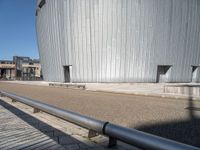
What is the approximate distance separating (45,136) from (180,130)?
3235mm

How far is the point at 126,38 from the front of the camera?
33.8m

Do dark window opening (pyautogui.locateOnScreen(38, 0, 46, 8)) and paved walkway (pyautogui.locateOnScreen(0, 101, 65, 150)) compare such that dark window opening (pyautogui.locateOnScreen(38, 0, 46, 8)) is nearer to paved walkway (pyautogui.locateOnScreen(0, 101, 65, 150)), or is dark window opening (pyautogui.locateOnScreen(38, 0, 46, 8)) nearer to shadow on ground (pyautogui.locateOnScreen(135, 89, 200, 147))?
paved walkway (pyautogui.locateOnScreen(0, 101, 65, 150))

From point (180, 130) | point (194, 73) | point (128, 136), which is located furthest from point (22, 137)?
point (194, 73)

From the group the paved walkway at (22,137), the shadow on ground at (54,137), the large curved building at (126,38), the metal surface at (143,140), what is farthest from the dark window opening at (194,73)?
the metal surface at (143,140)

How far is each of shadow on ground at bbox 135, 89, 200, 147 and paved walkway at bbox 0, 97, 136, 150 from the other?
4.69 ft

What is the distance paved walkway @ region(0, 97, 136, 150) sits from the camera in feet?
14.1

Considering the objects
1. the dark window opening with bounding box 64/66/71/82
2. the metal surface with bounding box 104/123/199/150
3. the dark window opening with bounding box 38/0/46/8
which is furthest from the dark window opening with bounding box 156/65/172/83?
the metal surface with bounding box 104/123/199/150

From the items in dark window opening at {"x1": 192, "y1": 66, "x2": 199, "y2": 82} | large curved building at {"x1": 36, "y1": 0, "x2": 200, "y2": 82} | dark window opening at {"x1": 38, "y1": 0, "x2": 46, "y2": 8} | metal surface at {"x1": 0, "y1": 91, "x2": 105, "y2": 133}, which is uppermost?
dark window opening at {"x1": 38, "y1": 0, "x2": 46, "y2": 8}

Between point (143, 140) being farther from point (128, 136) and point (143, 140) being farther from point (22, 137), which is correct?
point (22, 137)

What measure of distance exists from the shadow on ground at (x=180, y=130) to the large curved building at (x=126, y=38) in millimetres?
26951

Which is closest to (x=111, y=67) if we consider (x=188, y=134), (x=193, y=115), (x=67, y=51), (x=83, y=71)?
(x=83, y=71)

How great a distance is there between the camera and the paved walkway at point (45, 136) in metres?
4.29

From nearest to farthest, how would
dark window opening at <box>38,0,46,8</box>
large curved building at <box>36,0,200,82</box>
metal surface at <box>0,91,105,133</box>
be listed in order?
1. metal surface at <box>0,91,105,133</box>
2. large curved building at <box>36,0,200,82</box>
3. dark window opening at <box>38,0,46,8</box>

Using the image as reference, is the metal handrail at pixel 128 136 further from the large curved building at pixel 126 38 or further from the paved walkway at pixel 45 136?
the large curved building at pixel 126 38
